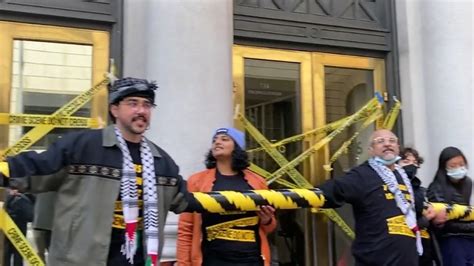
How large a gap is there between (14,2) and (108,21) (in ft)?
3.04

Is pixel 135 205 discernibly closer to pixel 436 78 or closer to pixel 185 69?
pixel 185 69

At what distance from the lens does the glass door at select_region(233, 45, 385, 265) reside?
687 cm

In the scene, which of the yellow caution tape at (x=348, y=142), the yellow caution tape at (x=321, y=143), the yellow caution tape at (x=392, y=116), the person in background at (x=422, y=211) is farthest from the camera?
the yellow caution tape at (x=392, y=116)

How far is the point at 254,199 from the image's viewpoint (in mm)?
4109

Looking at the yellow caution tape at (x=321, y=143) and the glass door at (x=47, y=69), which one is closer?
the glass door at (x=47, y=69)

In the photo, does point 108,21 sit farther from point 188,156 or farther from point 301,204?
point 301,204

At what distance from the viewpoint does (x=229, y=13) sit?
6367mm

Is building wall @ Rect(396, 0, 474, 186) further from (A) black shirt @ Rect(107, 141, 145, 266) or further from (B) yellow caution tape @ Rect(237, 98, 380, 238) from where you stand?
(A) black shirt @ Rect(107, 141, 145, 266)

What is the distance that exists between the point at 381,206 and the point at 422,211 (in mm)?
613

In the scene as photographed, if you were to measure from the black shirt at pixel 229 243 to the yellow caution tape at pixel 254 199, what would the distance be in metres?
0.18

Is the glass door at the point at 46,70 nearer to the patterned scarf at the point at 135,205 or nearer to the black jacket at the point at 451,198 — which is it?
the patterned scarf at the point at 135,205

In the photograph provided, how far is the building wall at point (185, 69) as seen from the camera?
18.8 ft

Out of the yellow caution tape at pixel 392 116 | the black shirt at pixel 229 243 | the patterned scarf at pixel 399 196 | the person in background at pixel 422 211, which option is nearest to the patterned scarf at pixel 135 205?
the black shirt at pixel 229 243

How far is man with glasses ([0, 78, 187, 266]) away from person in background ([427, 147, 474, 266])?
115 inches
